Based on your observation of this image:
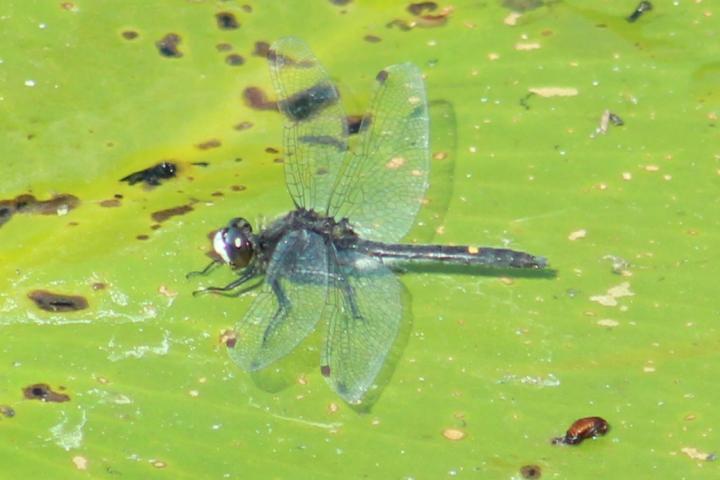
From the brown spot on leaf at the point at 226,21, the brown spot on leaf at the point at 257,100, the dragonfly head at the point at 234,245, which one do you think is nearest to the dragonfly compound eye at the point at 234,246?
the dragonfly head at the point at 234,245

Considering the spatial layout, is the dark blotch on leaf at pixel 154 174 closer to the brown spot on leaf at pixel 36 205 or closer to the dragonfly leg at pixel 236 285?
the brown spot on leaf at pixel 36 205

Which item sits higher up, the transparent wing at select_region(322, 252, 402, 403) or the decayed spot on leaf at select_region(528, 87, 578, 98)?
the decayed spot on leaf at select_region(528, 87, 578, 98)

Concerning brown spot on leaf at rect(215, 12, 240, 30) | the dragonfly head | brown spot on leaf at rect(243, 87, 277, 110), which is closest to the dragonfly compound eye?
the dragonfly head

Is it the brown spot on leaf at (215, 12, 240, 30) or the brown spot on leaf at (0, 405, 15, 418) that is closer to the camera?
the brown spot on leaf at (0, 405, 15, 418)

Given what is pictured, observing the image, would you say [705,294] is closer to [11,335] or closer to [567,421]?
[567,421]

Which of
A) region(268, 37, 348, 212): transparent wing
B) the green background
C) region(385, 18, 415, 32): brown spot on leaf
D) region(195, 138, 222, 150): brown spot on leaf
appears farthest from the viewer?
region(385, 18, 415, 32): brown spot on leaf

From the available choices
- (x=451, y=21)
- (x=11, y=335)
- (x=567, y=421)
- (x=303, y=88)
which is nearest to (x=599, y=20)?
(x=451, y=21)

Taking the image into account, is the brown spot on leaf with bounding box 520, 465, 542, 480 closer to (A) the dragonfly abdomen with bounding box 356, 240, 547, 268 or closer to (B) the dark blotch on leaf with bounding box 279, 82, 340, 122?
(A) the dragonfly abdomen with bounding box 356, 240, 547, 268
